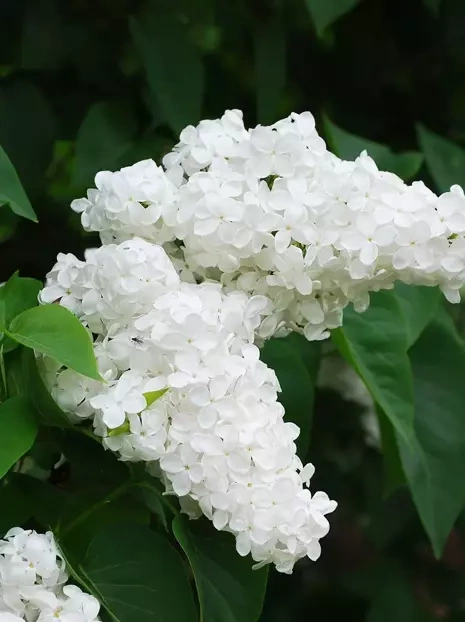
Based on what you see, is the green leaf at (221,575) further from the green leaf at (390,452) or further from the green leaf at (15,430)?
the green leaf at (390,452)

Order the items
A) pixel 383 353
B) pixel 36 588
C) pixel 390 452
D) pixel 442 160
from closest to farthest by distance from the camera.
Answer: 1. pixel 36 588
2. pixel 383 353
3. pixel 390 452
4. pixel 442 160

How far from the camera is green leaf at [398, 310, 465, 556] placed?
79 cm

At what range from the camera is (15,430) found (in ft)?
1.56

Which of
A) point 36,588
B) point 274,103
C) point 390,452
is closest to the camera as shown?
point 36,588

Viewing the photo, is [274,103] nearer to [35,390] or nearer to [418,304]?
[418,304]

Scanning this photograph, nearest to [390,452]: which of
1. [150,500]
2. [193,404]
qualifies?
[150,500]

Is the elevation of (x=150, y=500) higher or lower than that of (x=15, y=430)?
lower

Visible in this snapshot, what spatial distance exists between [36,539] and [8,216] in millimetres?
458

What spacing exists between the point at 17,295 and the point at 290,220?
18 cm

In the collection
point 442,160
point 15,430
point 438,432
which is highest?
point 15,430

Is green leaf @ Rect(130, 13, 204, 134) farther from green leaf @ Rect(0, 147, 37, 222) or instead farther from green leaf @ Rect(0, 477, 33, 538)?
green leaf @ Rect(0, 477, 33, 538)

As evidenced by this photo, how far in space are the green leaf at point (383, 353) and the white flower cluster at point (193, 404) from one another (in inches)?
8.6

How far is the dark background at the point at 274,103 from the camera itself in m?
0.87

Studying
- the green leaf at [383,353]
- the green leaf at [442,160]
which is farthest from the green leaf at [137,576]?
the green leaf at [442,160]
